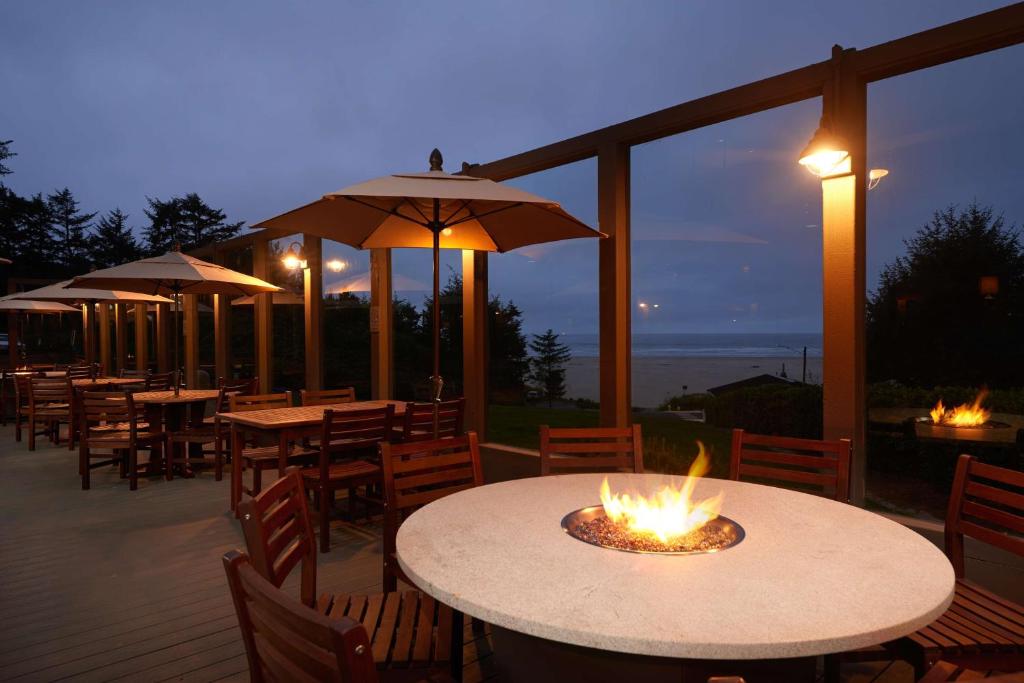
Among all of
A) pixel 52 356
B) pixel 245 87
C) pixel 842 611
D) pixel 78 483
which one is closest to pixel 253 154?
pixel 245 87

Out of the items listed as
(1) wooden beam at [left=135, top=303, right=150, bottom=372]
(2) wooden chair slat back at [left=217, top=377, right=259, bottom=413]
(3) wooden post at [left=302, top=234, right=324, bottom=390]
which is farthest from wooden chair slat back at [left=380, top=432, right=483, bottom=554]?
(1) wooden beam at [left=135, top=303, right=150, bottom=372]

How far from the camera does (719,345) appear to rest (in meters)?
4.13

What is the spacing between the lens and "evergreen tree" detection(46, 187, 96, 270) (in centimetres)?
3002

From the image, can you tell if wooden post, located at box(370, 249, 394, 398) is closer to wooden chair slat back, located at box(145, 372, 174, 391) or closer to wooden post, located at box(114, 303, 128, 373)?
wooden chair slat back, located at box(145, 372, 174, 391)

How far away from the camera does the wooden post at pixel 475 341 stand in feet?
18.9

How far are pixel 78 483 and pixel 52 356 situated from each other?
37.5 ft

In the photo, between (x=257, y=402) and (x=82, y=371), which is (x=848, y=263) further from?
(x=82, y=371)

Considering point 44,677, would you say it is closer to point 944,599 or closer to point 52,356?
point 944,599

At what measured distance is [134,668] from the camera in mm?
2525

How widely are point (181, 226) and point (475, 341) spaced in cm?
3129

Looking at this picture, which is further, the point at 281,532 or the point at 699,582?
the point at 281,532

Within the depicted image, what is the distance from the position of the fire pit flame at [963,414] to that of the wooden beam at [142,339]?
41.9 ft

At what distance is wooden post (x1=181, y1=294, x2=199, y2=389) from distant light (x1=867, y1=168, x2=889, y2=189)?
10.1 metres

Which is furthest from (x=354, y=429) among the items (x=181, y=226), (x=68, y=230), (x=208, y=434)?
(x=68, y=230)
